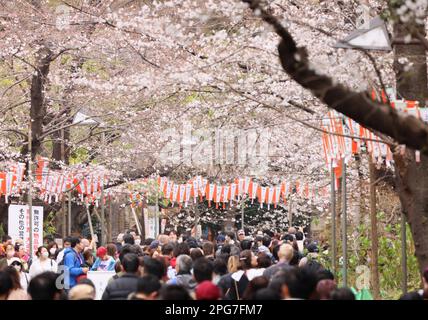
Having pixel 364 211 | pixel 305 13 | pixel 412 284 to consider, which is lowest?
pixel 412 284

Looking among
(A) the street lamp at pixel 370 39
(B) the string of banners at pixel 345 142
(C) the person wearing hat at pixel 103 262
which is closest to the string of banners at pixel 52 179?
(C) the person wearing hat at pixel 103 262

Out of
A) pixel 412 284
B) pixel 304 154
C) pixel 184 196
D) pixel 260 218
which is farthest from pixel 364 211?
pixel 260 218

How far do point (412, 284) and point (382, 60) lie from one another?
19.9 feet

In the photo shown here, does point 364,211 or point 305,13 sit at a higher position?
point 305,13

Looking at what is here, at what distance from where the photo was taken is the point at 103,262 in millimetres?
15609

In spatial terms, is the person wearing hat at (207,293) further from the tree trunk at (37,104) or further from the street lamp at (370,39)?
the tree trunk at (37,104)

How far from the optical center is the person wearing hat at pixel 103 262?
50.5ft

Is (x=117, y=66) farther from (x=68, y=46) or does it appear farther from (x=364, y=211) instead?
(x=364, y=211)

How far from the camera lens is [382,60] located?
12242 mm

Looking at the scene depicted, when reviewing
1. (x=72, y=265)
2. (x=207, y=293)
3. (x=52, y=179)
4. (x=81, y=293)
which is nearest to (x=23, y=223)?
(x=52, y=179)

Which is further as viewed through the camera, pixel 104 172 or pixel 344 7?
pixel 104 172

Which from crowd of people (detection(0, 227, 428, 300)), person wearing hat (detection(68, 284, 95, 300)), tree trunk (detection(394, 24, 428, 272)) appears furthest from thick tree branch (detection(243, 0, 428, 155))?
tree trunk (detection(394, 24, 428, 272))

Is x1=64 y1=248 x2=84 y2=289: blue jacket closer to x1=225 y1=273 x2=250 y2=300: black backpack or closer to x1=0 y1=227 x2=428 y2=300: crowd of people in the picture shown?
x1=0 y1=227 x2=428 y2=300: crowd of people

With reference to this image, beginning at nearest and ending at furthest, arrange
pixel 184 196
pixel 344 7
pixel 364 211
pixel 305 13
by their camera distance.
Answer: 1. pixel 305 13
2. pixel 344 7
3. pixel 364 211
4. pixel 184 196
